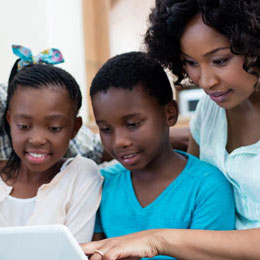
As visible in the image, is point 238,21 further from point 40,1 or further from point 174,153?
point 40,1

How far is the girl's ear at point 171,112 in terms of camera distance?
3.55ft

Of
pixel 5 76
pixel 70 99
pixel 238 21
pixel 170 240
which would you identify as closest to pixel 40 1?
pixel 5 76

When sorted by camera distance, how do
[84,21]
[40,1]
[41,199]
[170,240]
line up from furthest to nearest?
[84,21] < [40,1] < [41,199] < [170,240]

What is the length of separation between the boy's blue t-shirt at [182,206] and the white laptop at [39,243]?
46cm

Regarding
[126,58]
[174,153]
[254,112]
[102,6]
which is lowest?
[174,153]

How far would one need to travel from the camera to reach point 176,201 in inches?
40.3

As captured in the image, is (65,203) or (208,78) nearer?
(208,78)

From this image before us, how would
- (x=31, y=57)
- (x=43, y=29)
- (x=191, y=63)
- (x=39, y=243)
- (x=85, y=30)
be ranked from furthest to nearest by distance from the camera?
1. (x=85, y=30)
2. (x=43, y=29)
3. (x=31, y=57)
4. (x=191, y=63)
5. (x=39, y=243)

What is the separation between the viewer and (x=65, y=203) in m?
1.10

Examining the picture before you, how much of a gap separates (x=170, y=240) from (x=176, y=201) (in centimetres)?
25

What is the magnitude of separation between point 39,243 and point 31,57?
76 cm

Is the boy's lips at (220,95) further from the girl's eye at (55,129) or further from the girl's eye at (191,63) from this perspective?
the girl's eye at (55,129)

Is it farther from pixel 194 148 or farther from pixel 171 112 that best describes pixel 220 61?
pixel 194 148

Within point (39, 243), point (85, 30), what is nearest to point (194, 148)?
point (39, 243)
